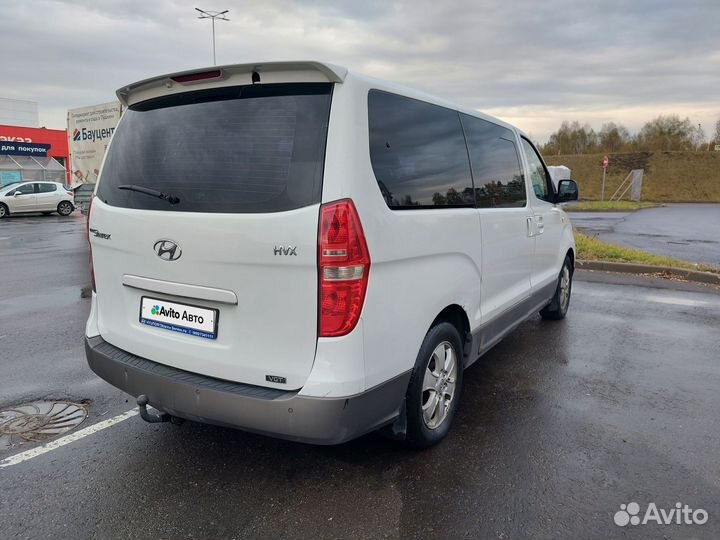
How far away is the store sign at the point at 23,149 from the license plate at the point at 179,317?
43946 mm

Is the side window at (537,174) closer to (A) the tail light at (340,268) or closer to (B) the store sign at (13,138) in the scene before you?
(A) the tail light at (340,268)

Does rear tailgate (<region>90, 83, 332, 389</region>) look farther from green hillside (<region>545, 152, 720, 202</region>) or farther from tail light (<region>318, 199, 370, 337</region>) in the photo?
green hillside (<region>545, 152, 720, 202</region>)

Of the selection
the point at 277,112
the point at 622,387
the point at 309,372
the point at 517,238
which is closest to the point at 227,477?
the point at 309,372

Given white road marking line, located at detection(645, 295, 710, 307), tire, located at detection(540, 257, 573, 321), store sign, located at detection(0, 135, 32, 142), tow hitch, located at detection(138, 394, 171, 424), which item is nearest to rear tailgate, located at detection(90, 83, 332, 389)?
tow hitch, located at detection(138, 394, 171, 424)

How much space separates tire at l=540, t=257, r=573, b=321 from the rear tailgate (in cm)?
424

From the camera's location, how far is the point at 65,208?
78.9ft

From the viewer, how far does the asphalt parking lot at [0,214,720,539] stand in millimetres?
2439

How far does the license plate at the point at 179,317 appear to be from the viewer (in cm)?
253

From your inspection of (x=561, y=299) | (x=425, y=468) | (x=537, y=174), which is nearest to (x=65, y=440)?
(x=425, y=468)

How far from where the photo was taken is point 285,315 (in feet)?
7.68

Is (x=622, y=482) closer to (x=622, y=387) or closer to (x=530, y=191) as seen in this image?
(x=622, y=387)

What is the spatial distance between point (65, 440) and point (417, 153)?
8.93ft

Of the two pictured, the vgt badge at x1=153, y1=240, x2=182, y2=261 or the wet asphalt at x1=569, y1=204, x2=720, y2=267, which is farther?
the wet asphalt at x1=569, y1=204, x2=720, y2=267

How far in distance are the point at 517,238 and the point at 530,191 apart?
0.71 metres
